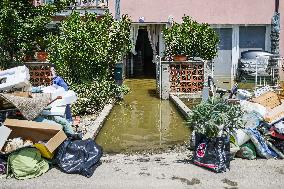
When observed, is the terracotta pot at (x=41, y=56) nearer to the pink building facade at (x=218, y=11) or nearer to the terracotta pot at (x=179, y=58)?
the terracotta pot at (x=179, y=58)

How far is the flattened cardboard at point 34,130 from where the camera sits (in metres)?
7.54

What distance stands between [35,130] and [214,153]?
301 centimetres

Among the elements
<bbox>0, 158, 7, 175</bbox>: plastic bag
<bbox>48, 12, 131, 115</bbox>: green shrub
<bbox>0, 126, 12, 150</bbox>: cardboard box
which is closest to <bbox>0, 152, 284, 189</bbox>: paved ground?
<bbox>0, 158, 7, 175</bbox>: plastic bag

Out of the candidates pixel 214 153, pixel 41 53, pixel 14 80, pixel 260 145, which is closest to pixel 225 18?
pixel 41 53

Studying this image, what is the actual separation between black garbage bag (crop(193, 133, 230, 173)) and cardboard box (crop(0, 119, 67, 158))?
2.32 metres

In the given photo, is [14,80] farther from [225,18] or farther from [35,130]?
[225,18]

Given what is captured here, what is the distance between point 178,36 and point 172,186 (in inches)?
349

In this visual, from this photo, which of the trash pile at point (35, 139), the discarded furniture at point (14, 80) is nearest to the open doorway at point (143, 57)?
the discarded furniture at point (14, 80)

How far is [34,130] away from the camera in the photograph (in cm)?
757

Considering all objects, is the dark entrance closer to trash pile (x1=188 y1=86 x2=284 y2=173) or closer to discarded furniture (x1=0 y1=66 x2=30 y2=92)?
discarded furniture (x1=0 y1=66 x2=30 y2=92)

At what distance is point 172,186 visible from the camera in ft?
22.2

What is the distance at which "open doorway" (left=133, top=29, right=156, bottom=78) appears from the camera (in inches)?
851

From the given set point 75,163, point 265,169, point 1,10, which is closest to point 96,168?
point 75,163

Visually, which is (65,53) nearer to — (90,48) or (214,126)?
(90,48)
